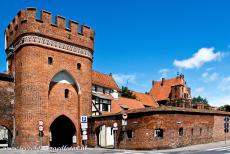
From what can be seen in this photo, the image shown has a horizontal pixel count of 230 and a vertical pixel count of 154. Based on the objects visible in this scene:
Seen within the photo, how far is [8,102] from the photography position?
98.7 feet

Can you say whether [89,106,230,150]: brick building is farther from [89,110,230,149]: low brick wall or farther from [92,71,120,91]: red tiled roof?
[92,71,120,91]: red tiled roof

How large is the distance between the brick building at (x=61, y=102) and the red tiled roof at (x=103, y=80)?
12.5 meters

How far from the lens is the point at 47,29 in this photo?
31.1 metres

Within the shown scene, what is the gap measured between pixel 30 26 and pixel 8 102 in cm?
684

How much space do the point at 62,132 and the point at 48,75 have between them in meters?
6.90

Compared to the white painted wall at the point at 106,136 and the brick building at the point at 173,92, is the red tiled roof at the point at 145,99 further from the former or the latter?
the white painted wall at the point at 106,136

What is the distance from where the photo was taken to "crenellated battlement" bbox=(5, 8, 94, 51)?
99.1 feet

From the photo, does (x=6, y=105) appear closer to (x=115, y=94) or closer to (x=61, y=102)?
(x=61, y=102)

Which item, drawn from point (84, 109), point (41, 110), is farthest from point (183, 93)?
point (41, 110)

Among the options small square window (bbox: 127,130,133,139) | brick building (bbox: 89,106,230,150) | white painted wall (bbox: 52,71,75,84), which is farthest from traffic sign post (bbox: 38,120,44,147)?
small square window (bbox: 127,130,133,139)

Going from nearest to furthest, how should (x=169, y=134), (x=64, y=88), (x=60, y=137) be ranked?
(x=169, y=134), (x=64, y=88), (x=60, y=137)

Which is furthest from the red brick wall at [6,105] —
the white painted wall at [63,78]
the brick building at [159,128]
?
the brick building at [159,128]

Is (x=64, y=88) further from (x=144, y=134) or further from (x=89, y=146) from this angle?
(x=144, y=134)

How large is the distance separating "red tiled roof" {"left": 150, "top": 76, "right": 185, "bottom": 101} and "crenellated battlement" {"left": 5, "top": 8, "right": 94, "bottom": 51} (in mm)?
37576
